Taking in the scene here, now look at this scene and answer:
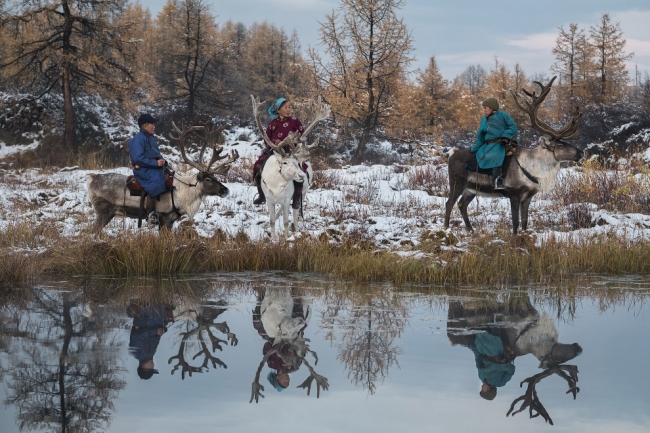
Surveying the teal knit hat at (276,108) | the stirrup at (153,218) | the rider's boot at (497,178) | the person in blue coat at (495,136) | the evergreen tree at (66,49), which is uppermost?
the evergreen tree at (66,49)

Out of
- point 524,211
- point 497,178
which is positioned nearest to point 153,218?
point 497,178

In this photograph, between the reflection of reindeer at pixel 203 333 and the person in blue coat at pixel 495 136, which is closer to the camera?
the reflection of reindeer at pixel 203 333

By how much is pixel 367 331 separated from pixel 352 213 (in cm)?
826

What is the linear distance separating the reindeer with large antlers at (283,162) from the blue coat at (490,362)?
5.77 m

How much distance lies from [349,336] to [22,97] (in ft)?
114

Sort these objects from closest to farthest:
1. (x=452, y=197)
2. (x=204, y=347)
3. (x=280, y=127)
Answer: (x=204, y=347) < (x=280, y=127) < (x=452, y=197)

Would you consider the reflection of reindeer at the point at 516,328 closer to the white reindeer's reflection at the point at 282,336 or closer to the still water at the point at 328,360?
the still water at the point at 328,360

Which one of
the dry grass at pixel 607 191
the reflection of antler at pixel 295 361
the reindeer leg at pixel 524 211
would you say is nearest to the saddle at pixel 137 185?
the reindeer leg at pixel 524 211

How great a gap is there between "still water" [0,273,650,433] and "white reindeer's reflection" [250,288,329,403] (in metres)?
0.02

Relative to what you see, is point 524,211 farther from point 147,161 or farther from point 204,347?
point 204,347

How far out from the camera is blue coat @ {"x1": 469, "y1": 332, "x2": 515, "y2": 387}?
500 cm

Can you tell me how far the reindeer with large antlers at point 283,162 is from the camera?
450 inches

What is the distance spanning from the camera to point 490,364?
5.32 m

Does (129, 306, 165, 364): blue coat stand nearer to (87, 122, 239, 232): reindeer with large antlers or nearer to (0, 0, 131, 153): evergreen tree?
(87, 122, 239, 232): reindeer with large antlers
